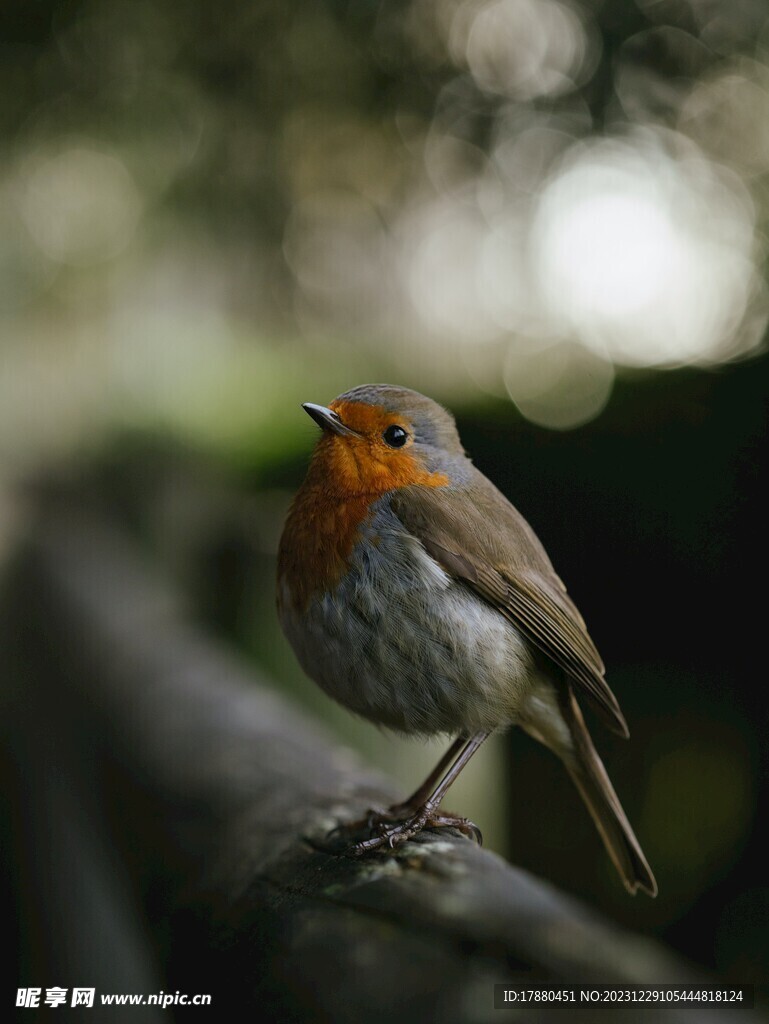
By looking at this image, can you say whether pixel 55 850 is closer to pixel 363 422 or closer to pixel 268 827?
pixel 268 827

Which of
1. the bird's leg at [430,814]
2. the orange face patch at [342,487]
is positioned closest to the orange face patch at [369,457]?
the orange face patch at [342,487]

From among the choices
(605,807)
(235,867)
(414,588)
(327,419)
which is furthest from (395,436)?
(605,807)

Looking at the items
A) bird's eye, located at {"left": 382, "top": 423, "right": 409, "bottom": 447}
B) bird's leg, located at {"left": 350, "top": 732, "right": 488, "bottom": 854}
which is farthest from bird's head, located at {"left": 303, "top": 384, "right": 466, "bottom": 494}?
bird's leg, located at {"left": 350, "top": 732, "right": 488, "bottom": 854}

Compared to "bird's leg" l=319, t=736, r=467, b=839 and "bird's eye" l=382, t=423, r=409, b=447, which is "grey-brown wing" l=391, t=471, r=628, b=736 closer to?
"bird's eye" l=382, t=423, r=409, b=447

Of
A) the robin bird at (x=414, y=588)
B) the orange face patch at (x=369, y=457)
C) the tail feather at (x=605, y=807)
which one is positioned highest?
the orange face patch at (x=369, y=457)

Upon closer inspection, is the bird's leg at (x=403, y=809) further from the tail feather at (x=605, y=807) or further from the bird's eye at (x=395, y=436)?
the bird's eye at (x=395, y=436)

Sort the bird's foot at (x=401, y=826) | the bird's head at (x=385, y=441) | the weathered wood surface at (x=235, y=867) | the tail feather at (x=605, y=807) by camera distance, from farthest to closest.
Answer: the tail feather at (x=605, y=807), the bird's head at (x=385, y=441), the bird's foot at (x=401, y=826), the weathered wood surface at (x=235, y=867)

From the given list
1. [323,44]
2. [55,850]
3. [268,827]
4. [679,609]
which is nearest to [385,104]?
[323,44]

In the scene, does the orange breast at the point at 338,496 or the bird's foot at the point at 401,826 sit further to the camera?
the orange breast at the point at 338,496
